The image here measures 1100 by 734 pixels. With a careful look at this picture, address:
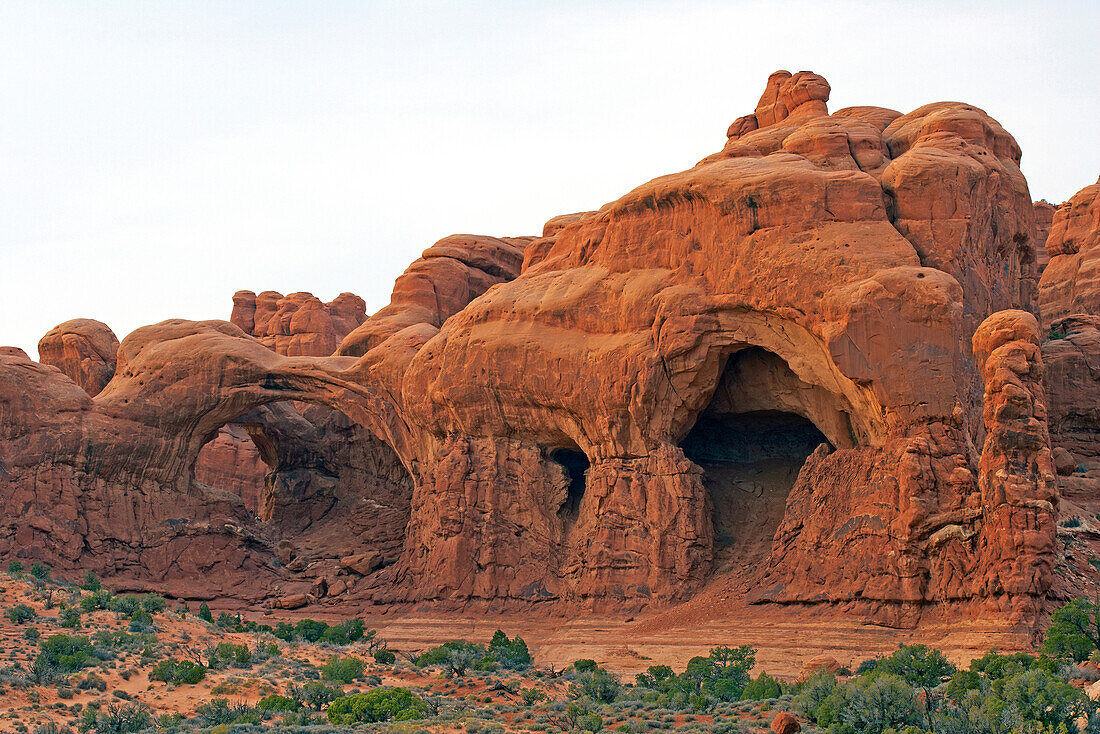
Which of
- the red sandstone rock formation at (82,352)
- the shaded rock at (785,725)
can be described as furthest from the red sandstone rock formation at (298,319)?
the shaded rock at (785,725)

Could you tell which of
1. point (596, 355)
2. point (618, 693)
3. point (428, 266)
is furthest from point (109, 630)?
point (428, 266)

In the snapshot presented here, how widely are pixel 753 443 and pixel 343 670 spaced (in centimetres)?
1605

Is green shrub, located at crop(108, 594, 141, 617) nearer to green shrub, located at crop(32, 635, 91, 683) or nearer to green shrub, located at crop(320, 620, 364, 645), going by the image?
green shrub, located at crop(32, 635, 91, 683)

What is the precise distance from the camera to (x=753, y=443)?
37344 mm

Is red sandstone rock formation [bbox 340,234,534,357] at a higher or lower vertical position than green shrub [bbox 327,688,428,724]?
higher

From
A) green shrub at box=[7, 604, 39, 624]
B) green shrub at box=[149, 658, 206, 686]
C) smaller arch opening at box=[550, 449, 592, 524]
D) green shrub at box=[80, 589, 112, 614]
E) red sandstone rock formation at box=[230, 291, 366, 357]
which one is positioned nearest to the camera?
green shrub at box=[149, 658, 206, 686]

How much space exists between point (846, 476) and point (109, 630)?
1757cm

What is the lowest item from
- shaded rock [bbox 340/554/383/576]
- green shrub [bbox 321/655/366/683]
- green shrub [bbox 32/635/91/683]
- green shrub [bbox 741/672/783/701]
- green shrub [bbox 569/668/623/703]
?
green shrub [bbox 569/668/623/703]

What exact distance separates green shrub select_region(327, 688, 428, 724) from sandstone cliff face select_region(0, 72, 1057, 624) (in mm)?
12110

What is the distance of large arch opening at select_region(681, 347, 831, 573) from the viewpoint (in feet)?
111

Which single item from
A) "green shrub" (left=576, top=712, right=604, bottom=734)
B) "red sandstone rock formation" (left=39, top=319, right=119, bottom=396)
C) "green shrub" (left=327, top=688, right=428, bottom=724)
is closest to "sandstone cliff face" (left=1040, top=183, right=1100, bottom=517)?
"green shrub" (left=576, top=712, right=604, bottom=734)

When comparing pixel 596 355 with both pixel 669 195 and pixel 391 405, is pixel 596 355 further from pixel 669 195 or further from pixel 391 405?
pixel 391 405

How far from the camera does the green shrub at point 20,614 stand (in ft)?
89.0

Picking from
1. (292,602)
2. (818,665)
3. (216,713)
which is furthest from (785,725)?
(292,602)
